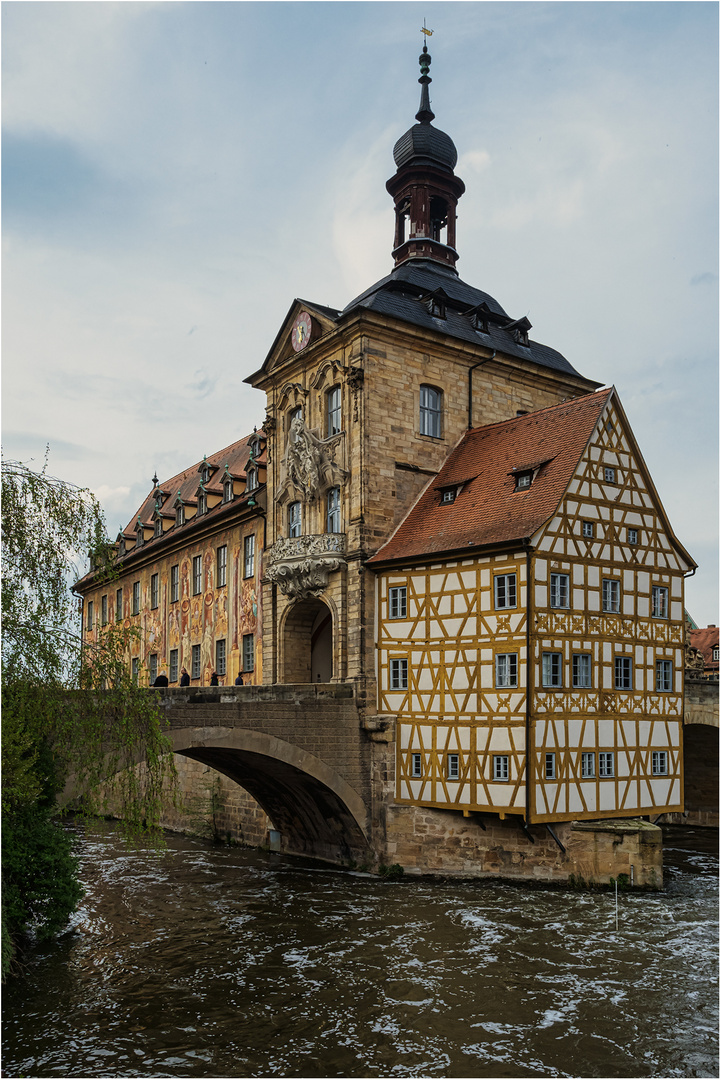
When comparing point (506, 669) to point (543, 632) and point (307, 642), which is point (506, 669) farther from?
point (307, 642)

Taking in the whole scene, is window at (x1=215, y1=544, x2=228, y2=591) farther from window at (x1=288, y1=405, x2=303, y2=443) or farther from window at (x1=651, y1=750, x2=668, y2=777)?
window at (x1=651, y1=750, x2=668, y2=777)

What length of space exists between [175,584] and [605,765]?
19945mm

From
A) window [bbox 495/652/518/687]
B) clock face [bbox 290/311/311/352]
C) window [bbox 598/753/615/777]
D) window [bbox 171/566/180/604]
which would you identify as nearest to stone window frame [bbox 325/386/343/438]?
clock face [bbox 290/311/311/352]

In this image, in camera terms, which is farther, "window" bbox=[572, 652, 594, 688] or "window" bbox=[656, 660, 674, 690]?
"window" bbox=[656, 660, 674, 690]

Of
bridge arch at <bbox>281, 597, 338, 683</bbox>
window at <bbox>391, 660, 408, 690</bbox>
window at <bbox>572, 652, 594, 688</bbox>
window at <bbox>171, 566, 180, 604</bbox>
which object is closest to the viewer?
window at <bbox>572, 652, 594, 688</bbox>

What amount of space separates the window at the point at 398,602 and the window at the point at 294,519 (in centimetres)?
430

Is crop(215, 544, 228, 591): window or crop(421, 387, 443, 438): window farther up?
crop(421, 387, 443, 438): window

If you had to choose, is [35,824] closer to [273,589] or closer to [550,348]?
[273,589]

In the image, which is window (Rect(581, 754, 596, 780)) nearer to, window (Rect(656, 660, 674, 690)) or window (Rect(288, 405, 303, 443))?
window (Rect(656, 660, 674, 690))

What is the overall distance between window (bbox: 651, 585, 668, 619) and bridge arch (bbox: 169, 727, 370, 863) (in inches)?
326

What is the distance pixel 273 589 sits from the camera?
28.2 m

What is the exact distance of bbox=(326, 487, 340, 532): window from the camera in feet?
85.7

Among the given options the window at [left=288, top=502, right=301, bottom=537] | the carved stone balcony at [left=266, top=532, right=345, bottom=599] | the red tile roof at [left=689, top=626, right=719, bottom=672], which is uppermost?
the window at [left=288, top=502, right=301, bottom=537]

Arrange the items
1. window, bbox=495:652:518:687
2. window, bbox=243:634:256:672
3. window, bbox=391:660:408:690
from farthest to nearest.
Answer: window, bbox=243:634:256:672, window, bbox=391:660:408:690, window, bbox=495:652:518:687
